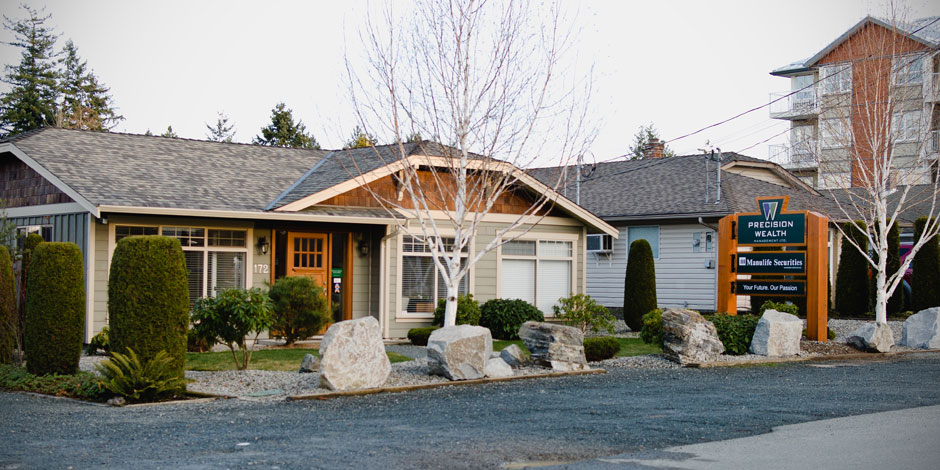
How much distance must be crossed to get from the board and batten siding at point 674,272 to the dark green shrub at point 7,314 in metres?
18.6

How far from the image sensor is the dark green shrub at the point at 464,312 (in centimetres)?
1852

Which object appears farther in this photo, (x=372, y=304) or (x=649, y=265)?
(x=649, y=265)

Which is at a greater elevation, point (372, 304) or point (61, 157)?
point (61, 157)

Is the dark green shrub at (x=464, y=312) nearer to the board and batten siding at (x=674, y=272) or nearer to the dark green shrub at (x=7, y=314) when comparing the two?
the dark green shrub at (x=7, y=314)

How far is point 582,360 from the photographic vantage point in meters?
13.7

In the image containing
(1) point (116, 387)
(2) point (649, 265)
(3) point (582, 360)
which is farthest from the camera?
(2) point (649, 265)

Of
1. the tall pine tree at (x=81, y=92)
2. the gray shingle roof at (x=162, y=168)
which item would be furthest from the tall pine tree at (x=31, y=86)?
the gray shingle roof at (x=162, y=168)

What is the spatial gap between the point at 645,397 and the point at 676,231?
1699 centimetres

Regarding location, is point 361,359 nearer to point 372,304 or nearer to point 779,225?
point 372,304

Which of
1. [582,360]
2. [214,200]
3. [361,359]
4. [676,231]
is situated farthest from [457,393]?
[676,231]

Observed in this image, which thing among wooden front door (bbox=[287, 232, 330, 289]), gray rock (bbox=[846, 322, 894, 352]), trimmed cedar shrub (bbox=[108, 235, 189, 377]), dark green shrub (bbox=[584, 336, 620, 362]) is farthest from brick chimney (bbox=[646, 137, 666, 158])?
trimmed cedar shrub (bbox=[108, 235, 189, 377])

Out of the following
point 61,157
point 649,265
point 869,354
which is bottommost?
point 869,354

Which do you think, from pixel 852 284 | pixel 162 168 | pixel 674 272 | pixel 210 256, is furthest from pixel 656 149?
pixel 210 256

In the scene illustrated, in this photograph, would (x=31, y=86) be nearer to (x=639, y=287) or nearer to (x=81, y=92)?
(x=81, y=92)
